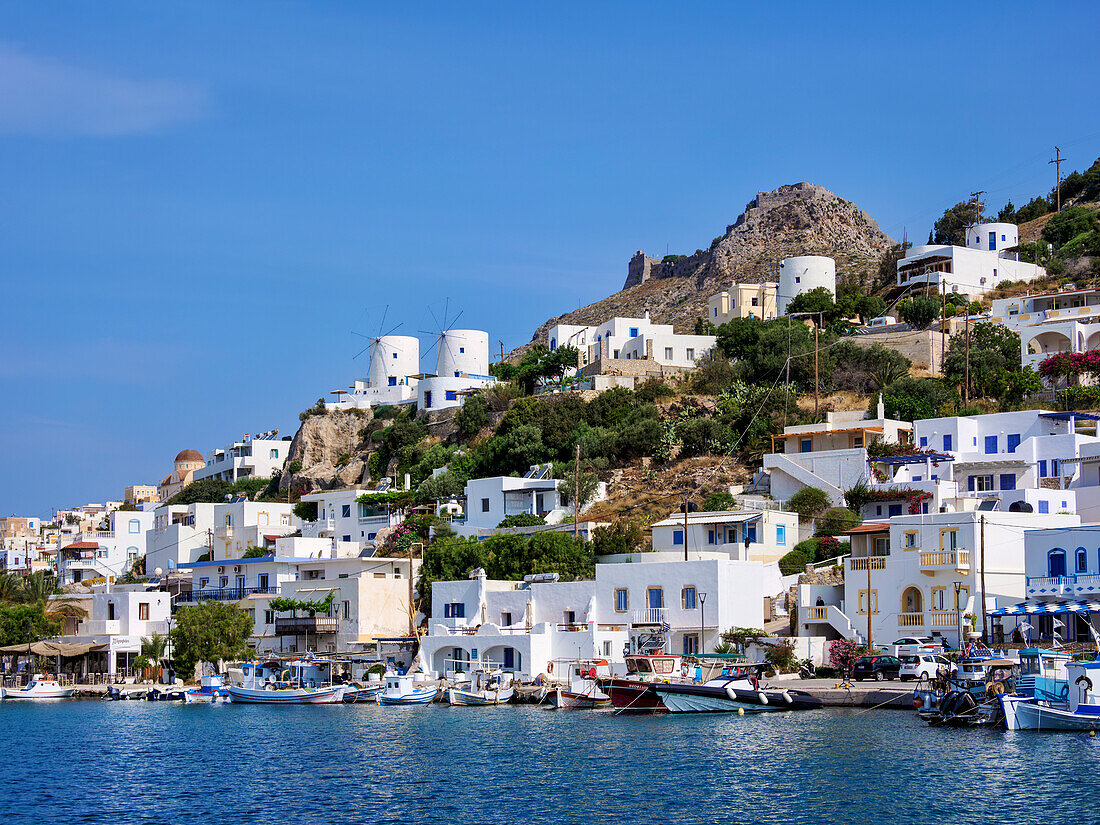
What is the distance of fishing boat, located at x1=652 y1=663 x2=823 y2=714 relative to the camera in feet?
138

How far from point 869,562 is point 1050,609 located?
30.0 ft

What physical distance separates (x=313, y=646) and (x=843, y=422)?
2841cm

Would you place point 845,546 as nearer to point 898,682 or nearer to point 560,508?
point 898,682

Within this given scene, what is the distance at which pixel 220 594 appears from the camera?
6956cm

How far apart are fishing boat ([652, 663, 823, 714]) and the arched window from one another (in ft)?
27.0

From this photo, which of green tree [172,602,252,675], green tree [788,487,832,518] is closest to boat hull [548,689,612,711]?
green tree [788,487,832,518]

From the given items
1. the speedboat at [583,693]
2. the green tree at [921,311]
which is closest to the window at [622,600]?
the speedboat at [583,693]

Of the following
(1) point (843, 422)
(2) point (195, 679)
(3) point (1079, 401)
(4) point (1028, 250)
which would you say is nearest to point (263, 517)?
(2) point (195, 679)

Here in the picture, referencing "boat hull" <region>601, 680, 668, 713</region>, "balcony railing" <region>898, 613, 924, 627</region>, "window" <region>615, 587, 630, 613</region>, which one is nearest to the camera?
"boat hull" <region>601, 680, 668, 713</region>

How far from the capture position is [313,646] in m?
61.3

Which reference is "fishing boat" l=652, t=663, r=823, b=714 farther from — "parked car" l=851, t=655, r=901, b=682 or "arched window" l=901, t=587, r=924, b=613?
"arched window" l=901, t=587, r=924, b=613

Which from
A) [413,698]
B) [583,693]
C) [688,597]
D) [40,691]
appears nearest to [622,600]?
[688,597]

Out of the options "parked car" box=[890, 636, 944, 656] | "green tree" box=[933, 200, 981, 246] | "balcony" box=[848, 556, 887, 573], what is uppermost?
"green tree" box=[933, 200, 981, 246]

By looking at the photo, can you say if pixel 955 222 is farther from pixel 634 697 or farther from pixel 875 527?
pixel 634 697
